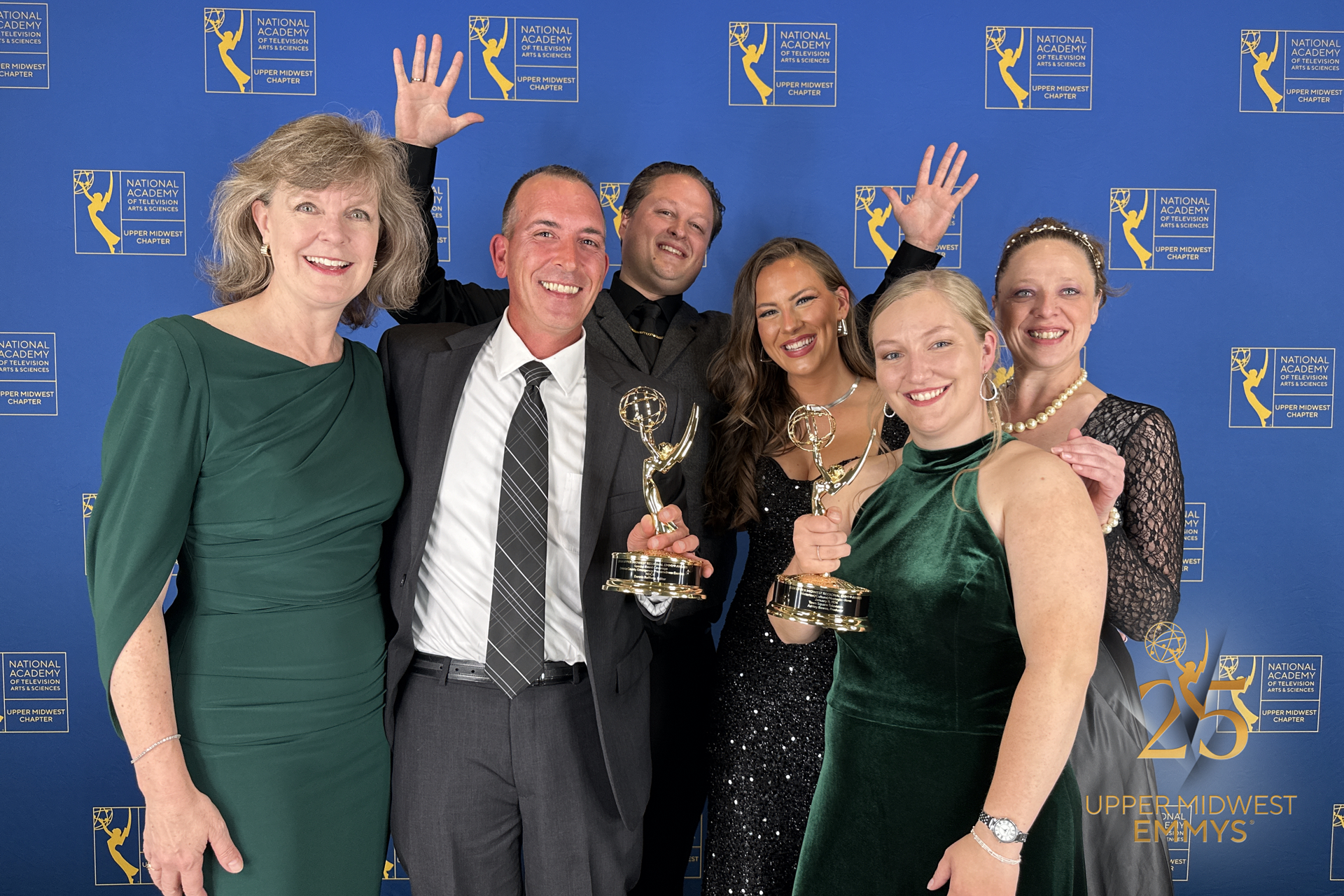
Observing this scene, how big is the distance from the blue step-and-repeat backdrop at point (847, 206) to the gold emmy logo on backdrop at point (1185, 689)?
0.5 inches

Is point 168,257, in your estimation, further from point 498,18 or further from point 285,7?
point 498,18

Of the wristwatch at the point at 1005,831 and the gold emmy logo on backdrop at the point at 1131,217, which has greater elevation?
the gold emmy logo on backdrop at the point at 1131,217

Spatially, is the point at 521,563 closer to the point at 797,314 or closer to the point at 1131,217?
the point at 797,314

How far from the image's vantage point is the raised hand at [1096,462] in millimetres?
1668

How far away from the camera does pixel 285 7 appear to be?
3.10m

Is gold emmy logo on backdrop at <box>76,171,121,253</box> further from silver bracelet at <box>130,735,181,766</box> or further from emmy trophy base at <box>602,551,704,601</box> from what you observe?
emmy trophy base at <box>602,551,704,601</box>

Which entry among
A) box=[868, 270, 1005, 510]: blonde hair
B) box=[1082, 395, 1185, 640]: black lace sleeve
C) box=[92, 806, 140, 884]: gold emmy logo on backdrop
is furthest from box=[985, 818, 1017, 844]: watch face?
box=[92, 806, 140, 884]: gold emmy logo on backdrop

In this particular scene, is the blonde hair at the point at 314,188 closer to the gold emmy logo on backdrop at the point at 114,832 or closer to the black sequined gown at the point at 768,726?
the black sequined gown at the point at 768,726

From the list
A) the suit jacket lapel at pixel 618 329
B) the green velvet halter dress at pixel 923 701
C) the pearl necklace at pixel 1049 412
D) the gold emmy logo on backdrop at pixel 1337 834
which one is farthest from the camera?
the gold emmy logo on backdrop at pixel 1337 834

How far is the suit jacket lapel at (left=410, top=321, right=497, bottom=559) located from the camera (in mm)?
1906

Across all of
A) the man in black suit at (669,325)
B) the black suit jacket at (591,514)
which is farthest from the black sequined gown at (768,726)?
the black suit jacket at (591,514)

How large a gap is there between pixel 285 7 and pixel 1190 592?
394 centimetres

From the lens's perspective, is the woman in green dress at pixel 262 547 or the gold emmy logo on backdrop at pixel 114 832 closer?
the woman in green dress at pixel 262 547

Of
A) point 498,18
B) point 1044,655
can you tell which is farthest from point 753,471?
point 498,18
